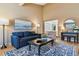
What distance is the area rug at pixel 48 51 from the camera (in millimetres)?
2205

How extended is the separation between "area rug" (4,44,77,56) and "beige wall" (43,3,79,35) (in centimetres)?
43

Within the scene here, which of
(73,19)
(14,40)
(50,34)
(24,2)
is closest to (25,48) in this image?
(14,40)

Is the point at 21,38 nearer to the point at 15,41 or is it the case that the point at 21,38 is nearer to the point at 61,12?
the point at 15,41

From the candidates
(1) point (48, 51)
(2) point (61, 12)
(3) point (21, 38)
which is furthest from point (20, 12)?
(1) point (48, 51)

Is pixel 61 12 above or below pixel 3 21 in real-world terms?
above

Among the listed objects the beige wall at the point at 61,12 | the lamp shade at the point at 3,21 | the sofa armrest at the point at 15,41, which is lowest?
the sofa armrest at the point at 15,41

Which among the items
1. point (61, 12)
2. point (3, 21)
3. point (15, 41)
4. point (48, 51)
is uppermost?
point (61, 12)

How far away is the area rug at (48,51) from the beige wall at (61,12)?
43 centimetres

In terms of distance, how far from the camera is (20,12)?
7.30ft

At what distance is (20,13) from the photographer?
2229 millimetres

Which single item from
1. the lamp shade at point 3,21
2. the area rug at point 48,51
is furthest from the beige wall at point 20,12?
the area rug at point 48,51

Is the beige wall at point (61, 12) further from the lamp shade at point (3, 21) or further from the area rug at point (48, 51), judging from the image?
the lamp shade at point (3, 21)

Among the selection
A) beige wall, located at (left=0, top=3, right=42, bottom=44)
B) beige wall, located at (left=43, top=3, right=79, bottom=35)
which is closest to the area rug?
beige wall, located at (left=0, top=3, right=42, bottom=44)

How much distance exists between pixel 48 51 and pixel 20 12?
897 mm
